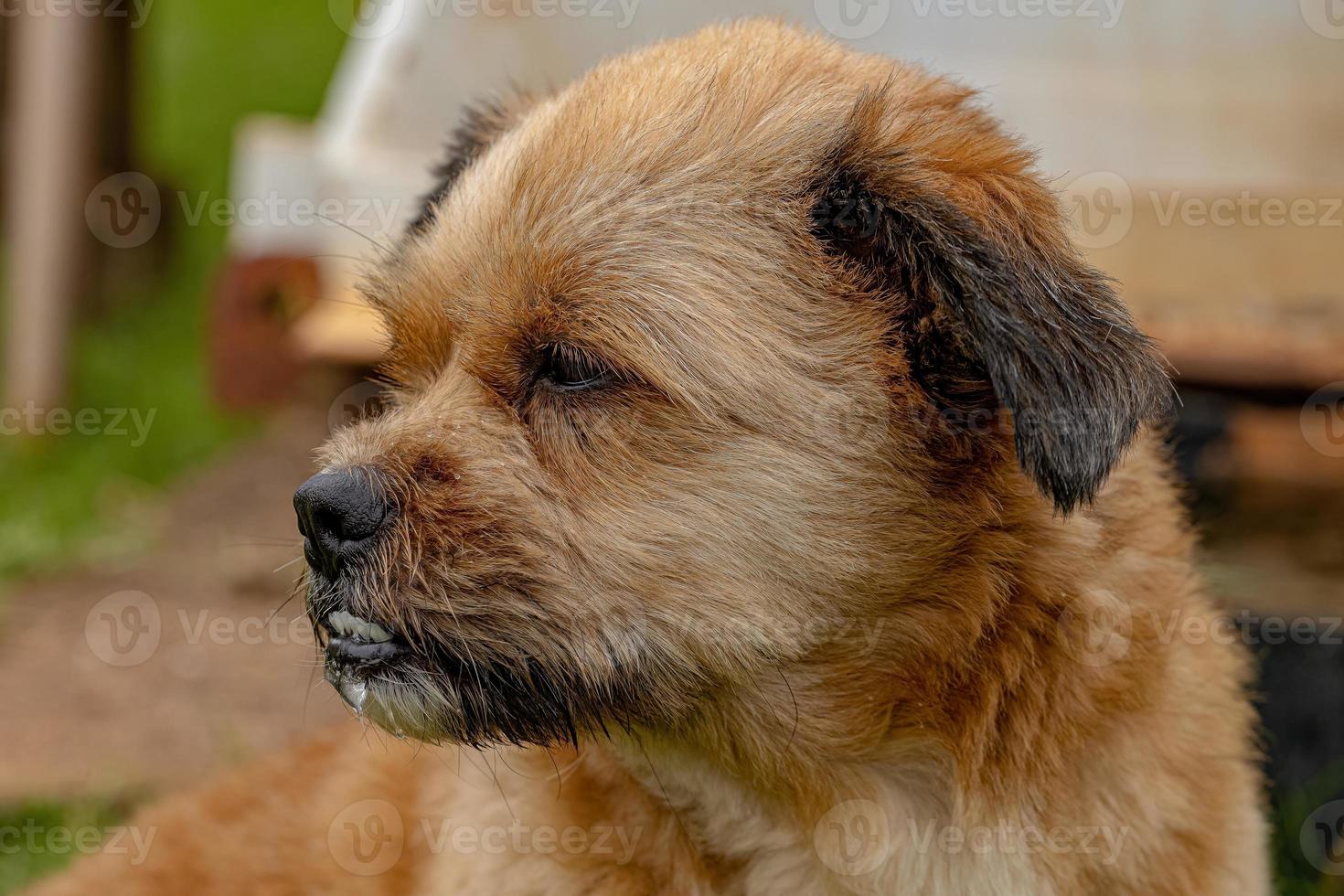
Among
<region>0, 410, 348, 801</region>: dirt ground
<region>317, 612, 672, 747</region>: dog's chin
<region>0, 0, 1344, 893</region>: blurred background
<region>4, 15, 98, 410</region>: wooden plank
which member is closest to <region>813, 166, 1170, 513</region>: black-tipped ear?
<region>317, 612, 672, 747</region>: dog's chin

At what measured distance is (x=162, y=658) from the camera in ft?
21.0

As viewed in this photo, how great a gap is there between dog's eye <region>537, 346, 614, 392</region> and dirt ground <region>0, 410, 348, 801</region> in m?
2.47

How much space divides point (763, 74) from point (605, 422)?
893 mm

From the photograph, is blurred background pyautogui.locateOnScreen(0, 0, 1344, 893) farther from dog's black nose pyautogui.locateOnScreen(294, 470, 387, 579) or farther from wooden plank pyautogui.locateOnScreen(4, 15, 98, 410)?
dog's black nose pyautogui.locateOnScreen(294, 470, 387, 579)

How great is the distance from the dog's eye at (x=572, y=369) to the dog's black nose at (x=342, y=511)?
0.43 m

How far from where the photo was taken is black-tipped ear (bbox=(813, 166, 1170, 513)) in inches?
95.9

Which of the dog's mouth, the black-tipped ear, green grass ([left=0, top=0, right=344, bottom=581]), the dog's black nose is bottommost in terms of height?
green grass ([left=0, top=0, right=344, bottom=581])

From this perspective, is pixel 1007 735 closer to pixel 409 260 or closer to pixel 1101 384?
pixel 1101 384

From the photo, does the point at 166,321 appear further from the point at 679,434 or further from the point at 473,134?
the point at 679,434

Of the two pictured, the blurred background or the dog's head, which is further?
the blurred background

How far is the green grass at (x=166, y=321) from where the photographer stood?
8.14 meters

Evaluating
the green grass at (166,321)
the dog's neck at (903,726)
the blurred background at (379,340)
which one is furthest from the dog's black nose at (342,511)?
the green grass at (166,321)

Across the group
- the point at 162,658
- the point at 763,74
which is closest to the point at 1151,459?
the point at 763,74

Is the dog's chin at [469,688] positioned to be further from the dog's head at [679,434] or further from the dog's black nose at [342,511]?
the dog's black nose at [342,511]
